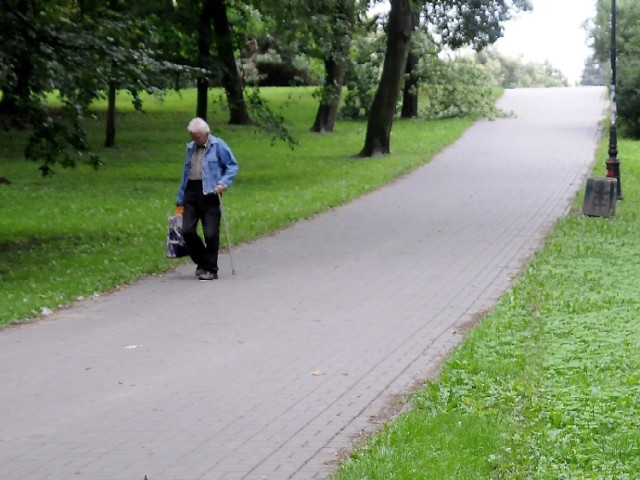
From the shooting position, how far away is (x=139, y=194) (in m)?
25.6

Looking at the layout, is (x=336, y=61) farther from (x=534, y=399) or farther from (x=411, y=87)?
(x=534, y=399)

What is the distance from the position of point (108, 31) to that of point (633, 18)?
30.2 metres

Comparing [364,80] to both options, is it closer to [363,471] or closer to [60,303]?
[60,303]

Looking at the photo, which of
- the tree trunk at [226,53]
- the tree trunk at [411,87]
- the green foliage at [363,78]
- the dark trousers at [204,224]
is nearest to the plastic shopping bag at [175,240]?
the dark trousers at [204,224]

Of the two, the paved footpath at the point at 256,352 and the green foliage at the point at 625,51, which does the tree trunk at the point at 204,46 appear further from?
the green foliage at the point at 625,51

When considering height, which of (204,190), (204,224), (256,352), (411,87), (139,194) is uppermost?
(411,87)

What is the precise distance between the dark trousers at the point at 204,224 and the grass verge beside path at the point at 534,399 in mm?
3528

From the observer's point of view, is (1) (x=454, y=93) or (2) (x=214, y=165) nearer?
(2) (x=214, y=165)

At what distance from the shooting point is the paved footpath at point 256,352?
7.46 meters

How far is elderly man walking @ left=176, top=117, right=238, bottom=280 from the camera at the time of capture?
14609 mm

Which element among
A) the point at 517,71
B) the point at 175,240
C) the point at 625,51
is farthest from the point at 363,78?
the point at 517,71

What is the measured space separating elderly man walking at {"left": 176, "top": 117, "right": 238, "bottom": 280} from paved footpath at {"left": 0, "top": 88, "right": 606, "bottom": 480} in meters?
0.34

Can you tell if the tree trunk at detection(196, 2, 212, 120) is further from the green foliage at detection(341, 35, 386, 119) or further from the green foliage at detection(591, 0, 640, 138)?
the green foliage at detection(341, 35, 386, 119)

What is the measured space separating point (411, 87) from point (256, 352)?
37328mm
